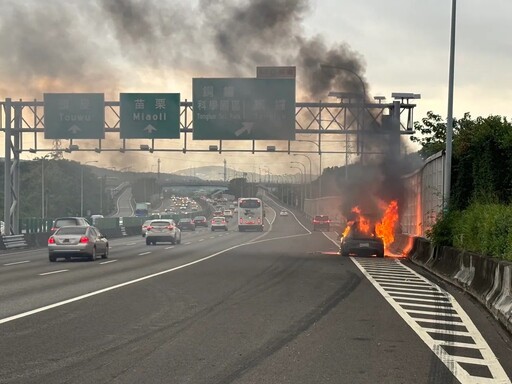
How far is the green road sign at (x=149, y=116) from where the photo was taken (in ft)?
139

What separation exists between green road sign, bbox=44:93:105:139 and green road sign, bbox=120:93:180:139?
1.27 meters

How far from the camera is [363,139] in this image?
139ft

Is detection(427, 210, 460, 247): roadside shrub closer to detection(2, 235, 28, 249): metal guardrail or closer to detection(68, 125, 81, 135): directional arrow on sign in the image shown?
detection(2, 235, 28, 249): metal guardrail

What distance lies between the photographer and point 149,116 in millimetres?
42438

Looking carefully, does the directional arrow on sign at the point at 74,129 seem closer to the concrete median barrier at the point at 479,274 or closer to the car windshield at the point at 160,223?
the car windshield at the point at 160,223

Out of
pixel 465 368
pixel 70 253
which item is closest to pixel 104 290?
pixel 465 368

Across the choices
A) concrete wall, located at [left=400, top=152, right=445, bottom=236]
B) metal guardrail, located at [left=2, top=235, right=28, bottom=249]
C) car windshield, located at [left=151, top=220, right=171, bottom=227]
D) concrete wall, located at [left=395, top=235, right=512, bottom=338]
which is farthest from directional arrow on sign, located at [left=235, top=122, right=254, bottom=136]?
concrete wall, located at [left=395, top=235, right=512, bottom=338]

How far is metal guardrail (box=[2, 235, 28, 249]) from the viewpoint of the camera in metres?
38.6

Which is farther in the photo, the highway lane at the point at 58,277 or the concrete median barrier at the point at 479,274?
the highway lane at the point at 58,277

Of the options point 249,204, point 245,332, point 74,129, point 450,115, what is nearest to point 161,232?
point 74,129

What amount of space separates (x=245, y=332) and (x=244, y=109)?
104ft

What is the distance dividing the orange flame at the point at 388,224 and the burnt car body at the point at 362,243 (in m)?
5.71

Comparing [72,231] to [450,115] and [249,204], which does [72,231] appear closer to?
[450,115]

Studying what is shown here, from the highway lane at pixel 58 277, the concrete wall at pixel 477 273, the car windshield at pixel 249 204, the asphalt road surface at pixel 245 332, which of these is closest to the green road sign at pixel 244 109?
the highway lane at pixel 58 277
